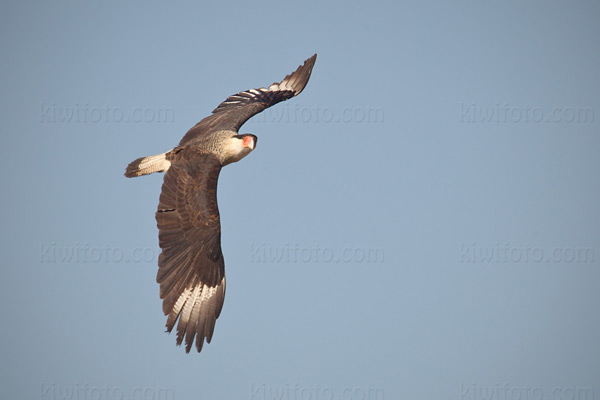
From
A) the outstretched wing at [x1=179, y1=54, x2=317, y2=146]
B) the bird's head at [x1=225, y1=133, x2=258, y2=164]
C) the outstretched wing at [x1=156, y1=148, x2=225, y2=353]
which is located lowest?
the outstretched wing at [x1=156, y1=148, x2=225, y2=353]

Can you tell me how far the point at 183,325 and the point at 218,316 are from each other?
523 mm

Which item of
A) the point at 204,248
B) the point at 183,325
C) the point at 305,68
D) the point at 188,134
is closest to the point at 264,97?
the point at 305,68

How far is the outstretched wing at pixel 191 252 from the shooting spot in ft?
34.3

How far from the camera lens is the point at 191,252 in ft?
35.6

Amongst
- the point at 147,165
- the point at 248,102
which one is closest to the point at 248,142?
the point at 147,165

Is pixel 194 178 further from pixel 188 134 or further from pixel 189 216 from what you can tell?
pixel 188 134

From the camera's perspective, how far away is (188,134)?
1276 centimetres

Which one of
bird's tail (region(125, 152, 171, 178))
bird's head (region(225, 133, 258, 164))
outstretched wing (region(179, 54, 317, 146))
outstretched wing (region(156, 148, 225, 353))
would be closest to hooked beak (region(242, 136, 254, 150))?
bird's head (region(225, 133, 258, 164))

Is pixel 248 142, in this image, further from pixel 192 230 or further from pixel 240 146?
pixel 192 230

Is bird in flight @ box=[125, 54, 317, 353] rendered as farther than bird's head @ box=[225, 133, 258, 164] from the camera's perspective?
No

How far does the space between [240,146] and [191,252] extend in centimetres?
189

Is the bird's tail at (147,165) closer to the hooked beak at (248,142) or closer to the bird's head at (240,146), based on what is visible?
the bird's head at (240,146)

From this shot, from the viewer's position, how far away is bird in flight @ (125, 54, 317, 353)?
10484 millimetres

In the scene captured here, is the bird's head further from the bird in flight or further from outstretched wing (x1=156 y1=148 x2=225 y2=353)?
outstretched wing (x1=156 y1=148 x2=225 y2=353)
